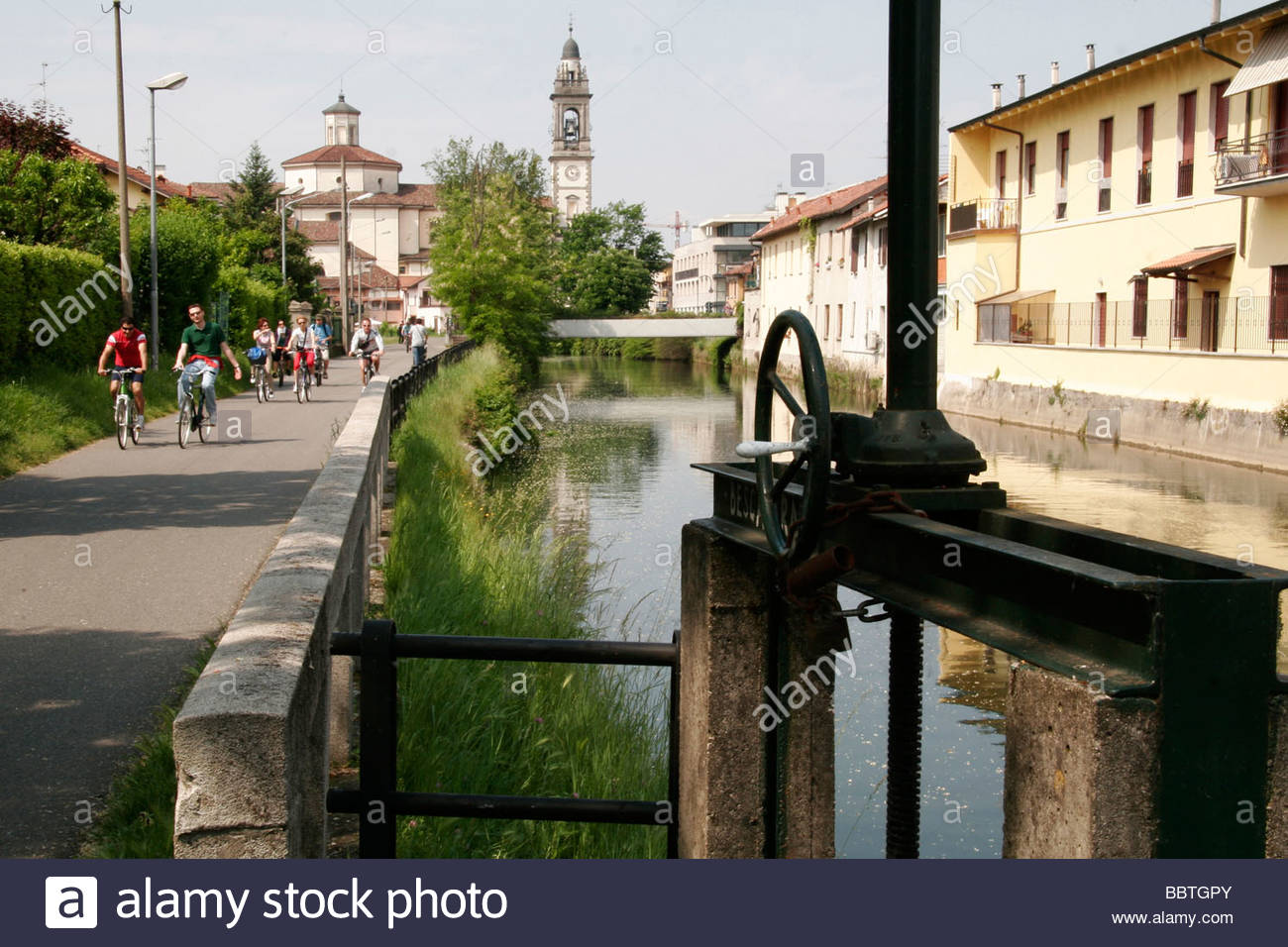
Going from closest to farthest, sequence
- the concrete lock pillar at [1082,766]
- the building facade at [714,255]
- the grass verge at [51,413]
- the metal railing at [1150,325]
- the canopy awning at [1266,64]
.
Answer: the concrete lock pillar at [1082,766], the grass verge at [51,413], the canopy awning at [1266,64], the metal railing at [1150,325], the building facade at [714,255]

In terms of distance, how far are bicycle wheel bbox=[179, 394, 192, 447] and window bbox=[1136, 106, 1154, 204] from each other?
74.8 feet

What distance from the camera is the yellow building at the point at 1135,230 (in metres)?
27.0

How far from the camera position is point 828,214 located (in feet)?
206

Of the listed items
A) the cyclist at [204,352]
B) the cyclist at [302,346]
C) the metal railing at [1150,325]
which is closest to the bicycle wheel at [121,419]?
the cyclist at [204,352]

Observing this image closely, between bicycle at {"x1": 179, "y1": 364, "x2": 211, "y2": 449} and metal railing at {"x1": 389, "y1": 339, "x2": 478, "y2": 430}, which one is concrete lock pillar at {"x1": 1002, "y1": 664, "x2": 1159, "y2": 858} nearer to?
metal railing at {"x1": 389, "y1": 339, "x2": 478, "y2": 430}

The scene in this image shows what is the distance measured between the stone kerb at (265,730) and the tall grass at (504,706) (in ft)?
4.51

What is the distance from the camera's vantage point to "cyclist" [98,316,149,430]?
1792 cm

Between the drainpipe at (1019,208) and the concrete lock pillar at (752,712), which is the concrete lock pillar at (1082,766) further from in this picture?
the drainpipe at (1019,208)

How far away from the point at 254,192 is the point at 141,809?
268ft

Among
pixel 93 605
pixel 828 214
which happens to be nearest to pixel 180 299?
pixel 93 605

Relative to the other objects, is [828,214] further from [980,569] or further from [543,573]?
[980,569]

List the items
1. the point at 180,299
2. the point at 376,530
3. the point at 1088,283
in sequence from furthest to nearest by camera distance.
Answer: the point at 1088,283, the point at 180,299, the point at 376,530

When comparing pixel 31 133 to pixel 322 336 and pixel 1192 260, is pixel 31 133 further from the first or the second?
pixel 1192 260

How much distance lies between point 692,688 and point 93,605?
5450mm
